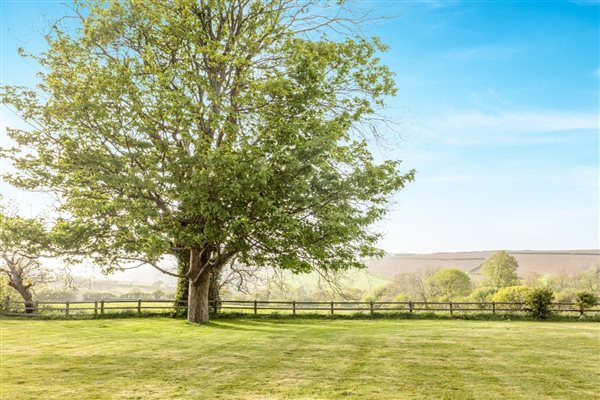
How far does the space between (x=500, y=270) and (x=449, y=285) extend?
5.47 meters

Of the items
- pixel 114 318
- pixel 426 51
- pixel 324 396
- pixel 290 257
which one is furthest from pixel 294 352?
pixel 114 318

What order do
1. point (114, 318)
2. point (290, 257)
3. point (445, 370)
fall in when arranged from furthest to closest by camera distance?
Result: point (114, 318) → point (290, 257) → point (445, 370)

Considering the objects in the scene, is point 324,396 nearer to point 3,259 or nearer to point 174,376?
point 174,376

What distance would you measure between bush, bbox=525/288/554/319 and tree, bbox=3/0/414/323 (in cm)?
1460

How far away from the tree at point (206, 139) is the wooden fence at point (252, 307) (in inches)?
319

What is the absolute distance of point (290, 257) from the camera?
14789mm

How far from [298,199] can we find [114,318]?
14464mm

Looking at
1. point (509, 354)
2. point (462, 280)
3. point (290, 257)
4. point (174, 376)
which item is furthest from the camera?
point (462, 280)

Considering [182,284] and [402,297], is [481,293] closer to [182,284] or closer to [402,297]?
[402,297]

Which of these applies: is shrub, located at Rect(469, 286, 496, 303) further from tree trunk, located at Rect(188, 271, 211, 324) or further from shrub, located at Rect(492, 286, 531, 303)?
tree trunk, located at Rect(188, 271, 211, 324)

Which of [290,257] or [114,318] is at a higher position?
[290,257]

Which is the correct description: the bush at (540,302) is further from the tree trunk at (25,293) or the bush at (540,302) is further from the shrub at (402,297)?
the tree trunk at (25,293)

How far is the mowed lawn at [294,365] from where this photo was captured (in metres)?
7.62

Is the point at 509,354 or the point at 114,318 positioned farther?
the point at 114,318
